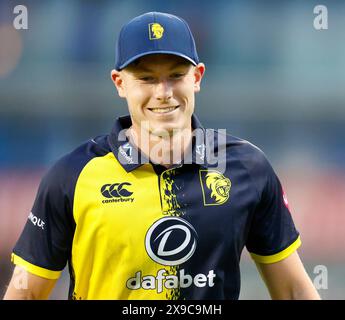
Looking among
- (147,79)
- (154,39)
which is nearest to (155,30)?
(154,39)

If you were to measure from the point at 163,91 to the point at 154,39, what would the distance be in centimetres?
15

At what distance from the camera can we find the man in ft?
6.23

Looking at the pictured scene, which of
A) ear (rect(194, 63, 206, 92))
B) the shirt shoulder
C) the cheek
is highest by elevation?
ear (rect(194, 63, 206, 92))

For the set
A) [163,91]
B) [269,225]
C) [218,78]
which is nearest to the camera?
[163,91]

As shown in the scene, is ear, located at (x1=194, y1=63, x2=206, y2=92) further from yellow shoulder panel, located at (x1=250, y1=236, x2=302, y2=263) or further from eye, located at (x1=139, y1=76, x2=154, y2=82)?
yellow shoulder panel, located at (x1=250, y1=236, x2=302, y2=263)

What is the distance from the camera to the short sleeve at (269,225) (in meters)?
2.00

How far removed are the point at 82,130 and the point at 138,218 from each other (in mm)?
1981

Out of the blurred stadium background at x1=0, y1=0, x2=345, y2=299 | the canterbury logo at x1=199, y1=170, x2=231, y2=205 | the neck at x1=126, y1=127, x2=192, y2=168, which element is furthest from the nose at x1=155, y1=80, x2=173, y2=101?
the blurred stadium background at x1=0, y1=0, x2=345, y2=299

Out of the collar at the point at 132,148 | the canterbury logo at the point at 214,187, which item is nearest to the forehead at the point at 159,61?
the collar at the point at 132,148

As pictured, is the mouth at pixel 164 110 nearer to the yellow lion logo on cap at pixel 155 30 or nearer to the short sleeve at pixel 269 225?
the yellow lion logo on cap at pixel 155 30

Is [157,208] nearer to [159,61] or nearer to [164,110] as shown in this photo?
[164,110]

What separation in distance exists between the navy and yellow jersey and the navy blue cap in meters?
0.24

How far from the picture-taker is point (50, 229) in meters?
1.93
